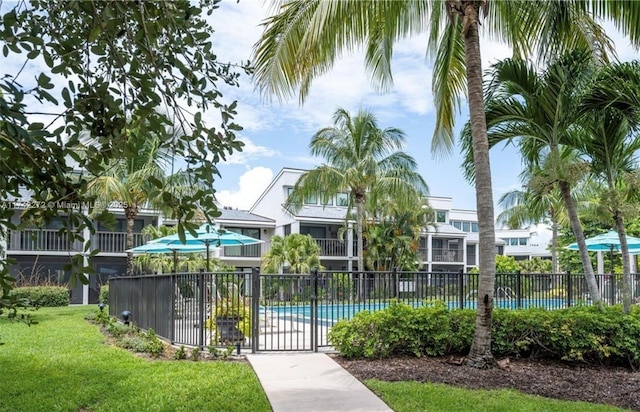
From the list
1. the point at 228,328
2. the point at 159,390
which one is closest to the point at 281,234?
the point at 228,328

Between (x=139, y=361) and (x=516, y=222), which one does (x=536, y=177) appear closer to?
(x=139, y=361)

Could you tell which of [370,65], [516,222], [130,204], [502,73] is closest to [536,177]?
[502,73]

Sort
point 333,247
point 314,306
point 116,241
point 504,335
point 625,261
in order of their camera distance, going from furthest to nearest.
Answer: point 333,247, point 116,241, point 625,261, point 314,306, point 504,335

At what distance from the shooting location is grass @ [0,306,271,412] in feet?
20.5

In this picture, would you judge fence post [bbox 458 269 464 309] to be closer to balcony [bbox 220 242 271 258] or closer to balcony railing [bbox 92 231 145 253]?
balcony railing [bbox 92 231 145 253]

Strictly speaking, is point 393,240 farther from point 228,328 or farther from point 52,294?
point 228,328

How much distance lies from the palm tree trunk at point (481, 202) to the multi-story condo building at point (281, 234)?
1837 centimetres

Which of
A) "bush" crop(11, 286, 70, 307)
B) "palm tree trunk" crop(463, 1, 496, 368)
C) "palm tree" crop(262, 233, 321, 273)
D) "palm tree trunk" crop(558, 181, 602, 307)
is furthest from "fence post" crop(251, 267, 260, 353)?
"palm tree" crop(262, 233, 321, 273)

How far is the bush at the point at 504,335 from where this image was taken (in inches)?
343

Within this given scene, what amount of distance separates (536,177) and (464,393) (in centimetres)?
513

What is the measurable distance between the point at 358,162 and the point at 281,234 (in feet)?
42.6

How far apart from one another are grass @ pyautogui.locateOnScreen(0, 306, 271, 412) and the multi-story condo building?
17308 millimetres

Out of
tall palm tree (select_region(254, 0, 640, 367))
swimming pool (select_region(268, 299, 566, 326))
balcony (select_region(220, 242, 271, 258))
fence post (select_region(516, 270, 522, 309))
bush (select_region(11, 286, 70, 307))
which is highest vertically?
tall palm tree (select_region(254, 0, 640, 367))

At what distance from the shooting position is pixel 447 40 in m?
10.7
